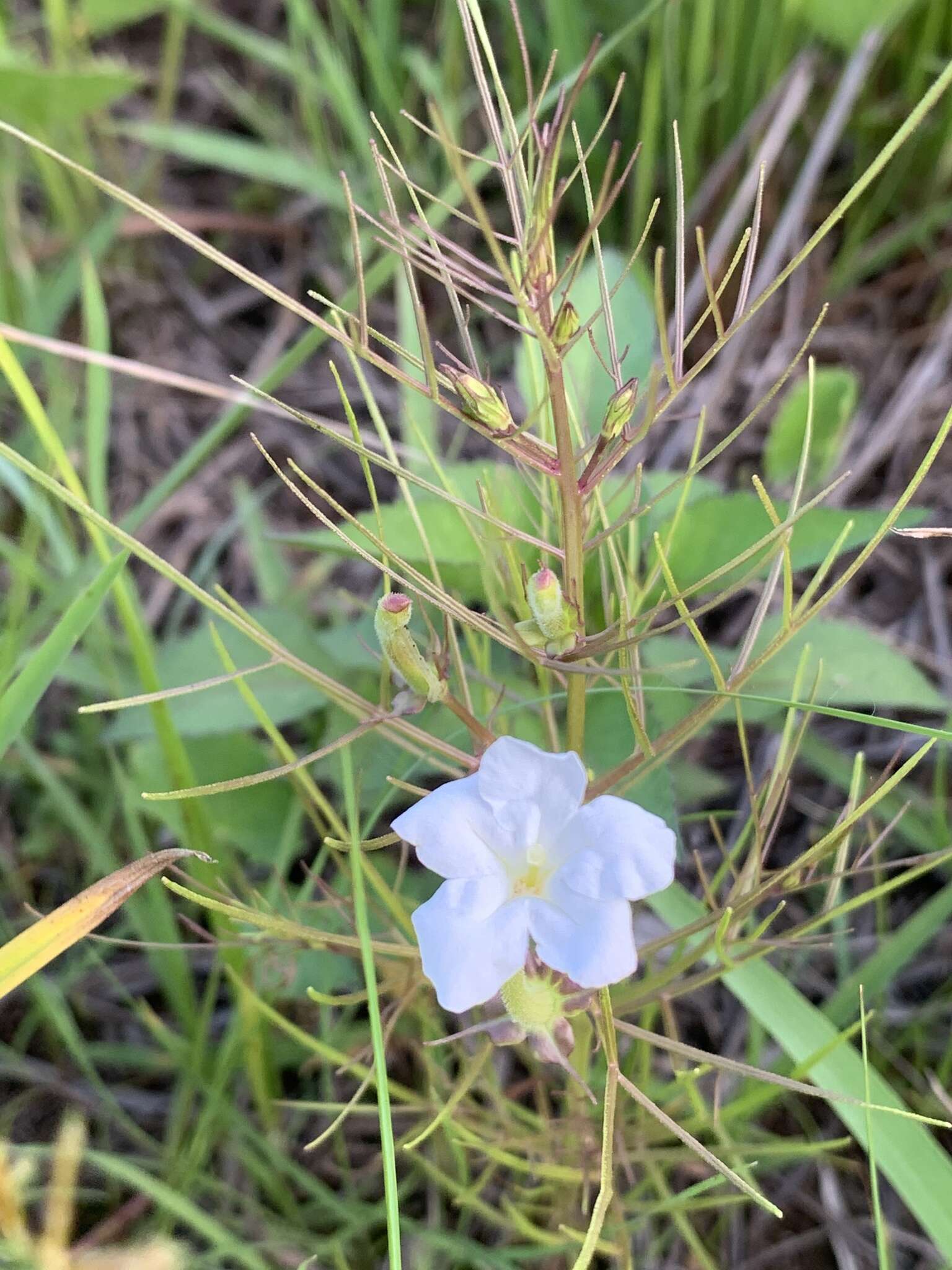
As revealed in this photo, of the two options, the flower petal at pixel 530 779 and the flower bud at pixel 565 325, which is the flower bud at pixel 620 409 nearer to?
the flower bud at pixel 565 325

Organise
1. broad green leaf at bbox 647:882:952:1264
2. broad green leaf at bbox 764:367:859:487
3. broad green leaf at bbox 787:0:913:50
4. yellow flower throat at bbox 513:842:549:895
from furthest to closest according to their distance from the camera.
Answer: broad green leaf at bbox 787:0:913:50 → broad green leaf at bbox 764:367:859:487 → broad green leaf at bbox 647:882:952:1264 → yellow flower throat at bbox 513:842:549:895

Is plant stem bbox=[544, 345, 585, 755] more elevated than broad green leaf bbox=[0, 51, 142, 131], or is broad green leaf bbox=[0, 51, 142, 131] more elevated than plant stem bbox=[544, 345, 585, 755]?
broad green leaf bbox=[0, 51, 142, 131]

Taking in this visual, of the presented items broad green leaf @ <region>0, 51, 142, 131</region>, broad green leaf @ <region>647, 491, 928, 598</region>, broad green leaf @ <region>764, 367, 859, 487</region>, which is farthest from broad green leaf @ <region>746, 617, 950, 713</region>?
broad green leaf @ <region>0, 51, 142, 131</region>

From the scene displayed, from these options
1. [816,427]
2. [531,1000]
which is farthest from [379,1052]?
[816,427]

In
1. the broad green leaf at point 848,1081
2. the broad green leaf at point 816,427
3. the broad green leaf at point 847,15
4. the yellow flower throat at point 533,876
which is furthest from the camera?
the broad green leaf at point 847,15

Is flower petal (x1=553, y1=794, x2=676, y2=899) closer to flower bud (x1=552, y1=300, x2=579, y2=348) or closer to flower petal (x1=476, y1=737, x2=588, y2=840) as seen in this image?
flower petal (x1=476, y1=737, x2=588, y2=840)

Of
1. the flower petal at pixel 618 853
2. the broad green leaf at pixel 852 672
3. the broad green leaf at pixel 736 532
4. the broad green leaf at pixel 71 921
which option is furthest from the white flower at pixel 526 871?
the broad green leaf at pixel 852 672
